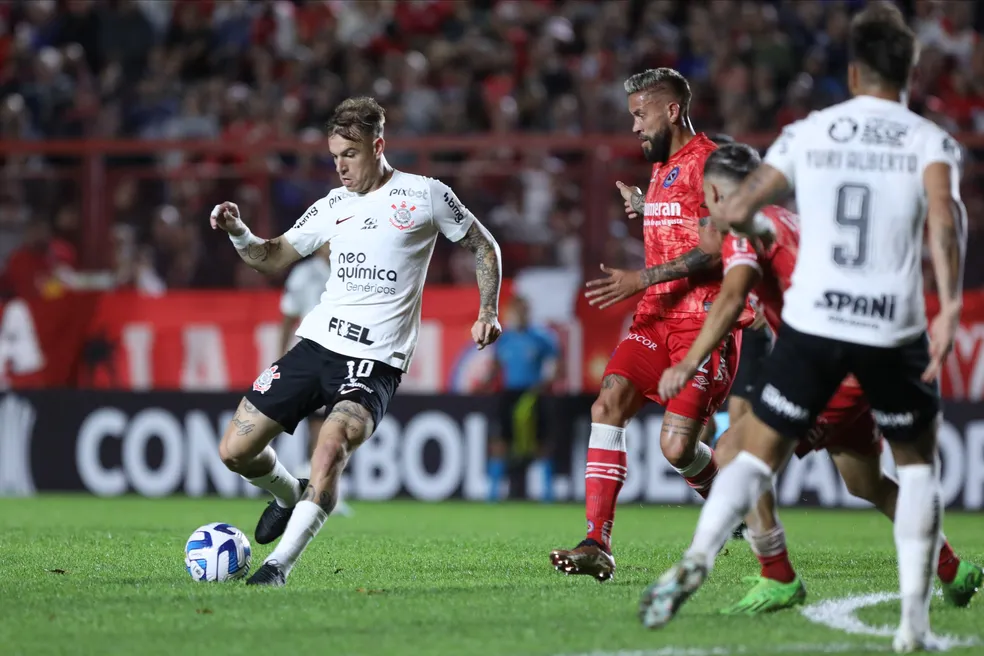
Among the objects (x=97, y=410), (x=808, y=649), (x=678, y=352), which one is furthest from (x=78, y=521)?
(x=808, y=649)

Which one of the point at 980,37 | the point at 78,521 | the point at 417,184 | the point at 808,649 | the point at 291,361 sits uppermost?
the point at 980,37

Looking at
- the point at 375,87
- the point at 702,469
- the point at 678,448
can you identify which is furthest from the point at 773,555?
the point at 375,87

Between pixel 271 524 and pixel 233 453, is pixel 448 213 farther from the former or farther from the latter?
pixel 271 524

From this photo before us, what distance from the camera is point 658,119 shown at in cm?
788

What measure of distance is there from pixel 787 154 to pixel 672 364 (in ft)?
8.33

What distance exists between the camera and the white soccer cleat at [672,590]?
5078 mm

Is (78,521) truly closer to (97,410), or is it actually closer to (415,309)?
(97,410)

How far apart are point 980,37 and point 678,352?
442 inches

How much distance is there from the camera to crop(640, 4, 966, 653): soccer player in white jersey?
509cm

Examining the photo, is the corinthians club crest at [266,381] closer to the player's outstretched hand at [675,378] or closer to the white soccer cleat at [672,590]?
the player's outstretched hand at [675,378]

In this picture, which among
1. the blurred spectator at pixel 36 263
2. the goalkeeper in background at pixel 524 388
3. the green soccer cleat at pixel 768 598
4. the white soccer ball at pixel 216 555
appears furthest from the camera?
Answer: the blurred spectator at pixel 36 263

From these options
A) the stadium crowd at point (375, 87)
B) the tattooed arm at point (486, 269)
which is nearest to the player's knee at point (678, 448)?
the tattooed arm at point (486, 269)

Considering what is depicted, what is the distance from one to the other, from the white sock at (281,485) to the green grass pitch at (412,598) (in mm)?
397

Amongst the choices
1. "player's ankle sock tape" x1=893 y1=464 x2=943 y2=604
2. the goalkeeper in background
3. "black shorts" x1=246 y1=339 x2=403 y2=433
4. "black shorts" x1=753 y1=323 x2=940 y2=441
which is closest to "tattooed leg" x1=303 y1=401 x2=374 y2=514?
"black shorts" x1=246 y1=339 x2=403 y2=433
